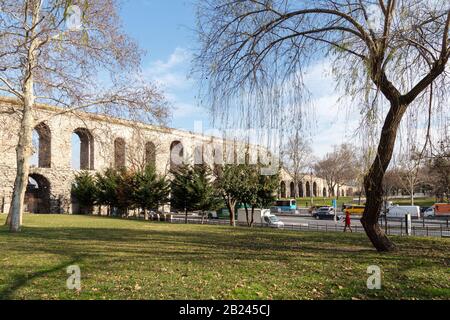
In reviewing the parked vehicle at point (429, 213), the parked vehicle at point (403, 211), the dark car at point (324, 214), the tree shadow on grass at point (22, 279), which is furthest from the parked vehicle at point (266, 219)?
the tree shadow on grass at point (22, 279)

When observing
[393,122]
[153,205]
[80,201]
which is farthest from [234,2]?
[80,201]

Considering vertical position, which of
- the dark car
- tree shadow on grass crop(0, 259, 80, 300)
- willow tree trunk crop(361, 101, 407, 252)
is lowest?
the dark car

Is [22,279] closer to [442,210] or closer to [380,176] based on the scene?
[380,176]

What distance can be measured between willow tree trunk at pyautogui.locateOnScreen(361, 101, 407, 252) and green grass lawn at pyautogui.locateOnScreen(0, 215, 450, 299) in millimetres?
563

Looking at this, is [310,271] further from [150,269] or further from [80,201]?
[80,201]

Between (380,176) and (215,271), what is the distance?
4.92m

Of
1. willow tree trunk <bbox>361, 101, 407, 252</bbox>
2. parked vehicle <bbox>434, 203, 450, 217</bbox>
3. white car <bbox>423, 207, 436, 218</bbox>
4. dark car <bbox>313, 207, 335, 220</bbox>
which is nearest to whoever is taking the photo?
willow tree trunk <bbox>361, 101, 407, 252</bbox>

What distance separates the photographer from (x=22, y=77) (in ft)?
50.1

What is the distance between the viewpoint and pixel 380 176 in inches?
386

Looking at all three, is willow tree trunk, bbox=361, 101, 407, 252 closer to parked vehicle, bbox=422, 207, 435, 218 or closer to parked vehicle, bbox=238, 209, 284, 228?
parked vehicle, bbox=238, 209, 284, 228

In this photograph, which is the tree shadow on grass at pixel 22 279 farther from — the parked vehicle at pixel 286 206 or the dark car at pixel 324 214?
the parked vehicle at pixel 286 206

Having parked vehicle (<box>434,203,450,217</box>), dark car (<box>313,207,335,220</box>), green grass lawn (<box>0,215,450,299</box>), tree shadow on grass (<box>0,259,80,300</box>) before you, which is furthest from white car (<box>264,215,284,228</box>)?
tree shadow on grass (<box>0,259,80,300</box>)

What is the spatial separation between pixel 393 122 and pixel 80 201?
38.6 m

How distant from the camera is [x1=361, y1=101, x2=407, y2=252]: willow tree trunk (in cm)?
909
